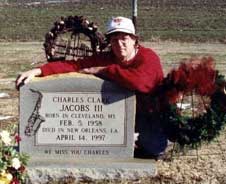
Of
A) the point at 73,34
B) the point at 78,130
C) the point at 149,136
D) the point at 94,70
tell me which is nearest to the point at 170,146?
the point at 149,136

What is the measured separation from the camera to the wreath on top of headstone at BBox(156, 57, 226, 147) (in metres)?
6.89

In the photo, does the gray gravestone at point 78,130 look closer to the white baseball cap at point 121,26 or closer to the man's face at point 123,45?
the man's face at point 123,45

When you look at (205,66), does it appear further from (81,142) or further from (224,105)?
(81,142)

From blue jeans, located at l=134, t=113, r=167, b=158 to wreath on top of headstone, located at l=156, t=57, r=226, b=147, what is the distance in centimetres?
13

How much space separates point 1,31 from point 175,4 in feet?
41.4

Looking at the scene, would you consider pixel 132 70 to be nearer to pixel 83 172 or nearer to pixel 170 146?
pixel 83 172

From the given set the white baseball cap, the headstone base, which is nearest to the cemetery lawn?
the headstone base

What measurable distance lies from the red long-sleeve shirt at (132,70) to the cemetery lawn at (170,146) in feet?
2.12

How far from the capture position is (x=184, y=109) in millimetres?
9547

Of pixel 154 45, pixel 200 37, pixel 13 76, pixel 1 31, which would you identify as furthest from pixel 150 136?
pixel 1 31

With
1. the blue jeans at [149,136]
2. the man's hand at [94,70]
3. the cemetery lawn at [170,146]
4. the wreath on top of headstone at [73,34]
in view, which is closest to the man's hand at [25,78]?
the man's hand at [94,70]

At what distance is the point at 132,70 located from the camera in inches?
265

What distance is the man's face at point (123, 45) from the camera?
675 centimetres

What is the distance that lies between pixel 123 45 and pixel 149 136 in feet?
2.98
